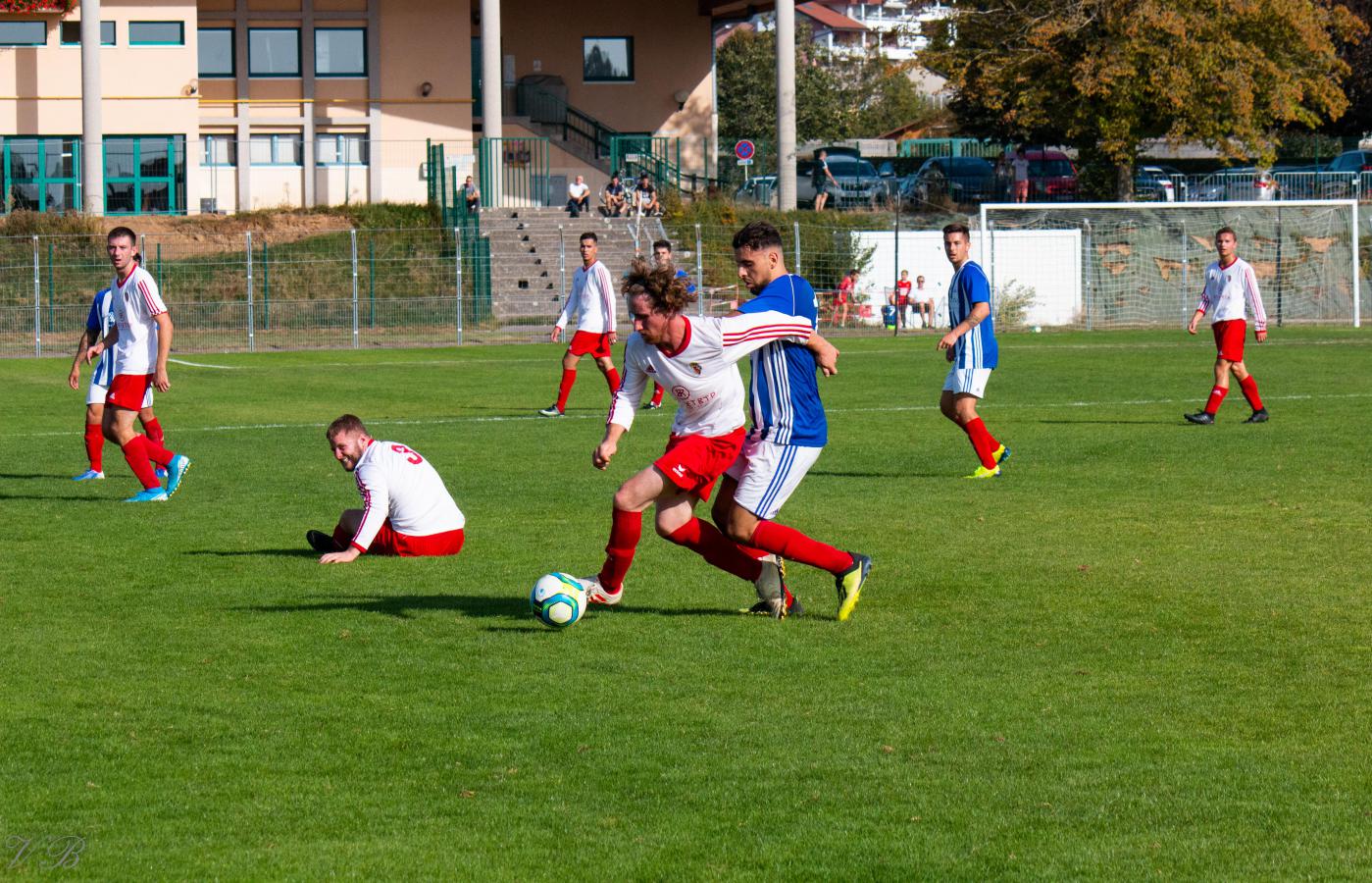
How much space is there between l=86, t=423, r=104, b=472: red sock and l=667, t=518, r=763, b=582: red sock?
7.34m

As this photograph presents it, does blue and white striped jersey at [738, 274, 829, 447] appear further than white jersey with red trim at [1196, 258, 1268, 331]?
No

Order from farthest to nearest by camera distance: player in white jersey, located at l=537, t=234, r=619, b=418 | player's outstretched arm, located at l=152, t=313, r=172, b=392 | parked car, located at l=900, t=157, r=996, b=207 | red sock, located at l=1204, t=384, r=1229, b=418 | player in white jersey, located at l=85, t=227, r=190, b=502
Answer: parked car, located at l=900, t=157, r=996, b=207
player in white jersey, located at l=537, t=234, r=619, b=418
red sock, located at l=1204, t=384, r=1229, b=418
player in white jersey, located at l=85, t=227, r=190, b=502
player's outstretched arm, located at l=152, t=313, r=172, b=392

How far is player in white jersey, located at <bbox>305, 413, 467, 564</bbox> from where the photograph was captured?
9.69 meters

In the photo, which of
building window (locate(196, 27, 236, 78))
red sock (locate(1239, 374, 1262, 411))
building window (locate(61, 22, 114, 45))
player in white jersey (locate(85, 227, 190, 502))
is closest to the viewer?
player in white jersey (locate(85, 227, 190, 502))

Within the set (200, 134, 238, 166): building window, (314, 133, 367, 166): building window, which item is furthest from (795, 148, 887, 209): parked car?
(200, 134, 238, 166): building window

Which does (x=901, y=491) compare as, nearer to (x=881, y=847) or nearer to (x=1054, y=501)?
(x=1054, y=501)

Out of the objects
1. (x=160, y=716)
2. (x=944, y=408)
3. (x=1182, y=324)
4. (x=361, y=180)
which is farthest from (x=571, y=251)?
(x=160, y=716)

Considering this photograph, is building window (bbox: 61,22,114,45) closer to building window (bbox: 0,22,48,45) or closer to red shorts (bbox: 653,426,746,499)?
building window (bbox: 0,22,48,45)

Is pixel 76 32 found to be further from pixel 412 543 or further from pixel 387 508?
pixel 387 508

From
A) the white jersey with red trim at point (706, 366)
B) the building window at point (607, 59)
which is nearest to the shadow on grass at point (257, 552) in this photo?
the white jersey with red trim at point (706, 366)

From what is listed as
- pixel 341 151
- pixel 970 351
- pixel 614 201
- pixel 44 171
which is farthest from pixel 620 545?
pixel 341 151

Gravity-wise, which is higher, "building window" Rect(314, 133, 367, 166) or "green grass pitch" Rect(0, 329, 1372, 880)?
"building window" Rect(314, 133, 367, 166)

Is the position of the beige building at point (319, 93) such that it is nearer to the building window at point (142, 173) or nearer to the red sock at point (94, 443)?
the building window at point (142, 173)

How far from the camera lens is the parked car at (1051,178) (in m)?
48.8
